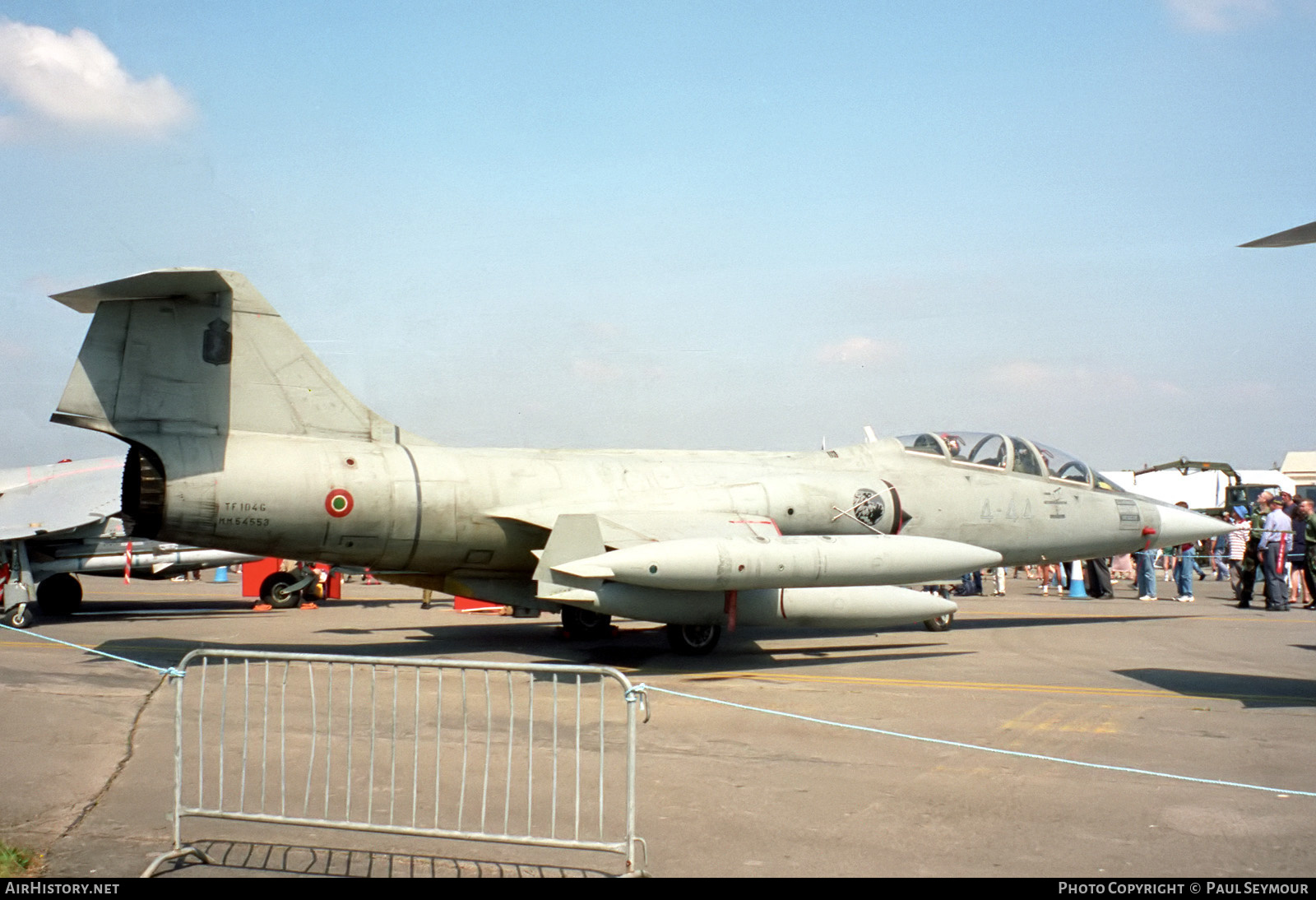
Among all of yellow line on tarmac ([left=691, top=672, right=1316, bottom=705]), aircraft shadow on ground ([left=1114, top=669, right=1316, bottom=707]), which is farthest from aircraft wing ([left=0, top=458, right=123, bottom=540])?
aircraft shadow on ground ([left=1114, top=669, right=1316, bottom=707])

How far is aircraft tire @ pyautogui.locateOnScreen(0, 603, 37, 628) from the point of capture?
15.1 m

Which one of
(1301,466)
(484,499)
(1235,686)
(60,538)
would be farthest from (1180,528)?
(1301,466)

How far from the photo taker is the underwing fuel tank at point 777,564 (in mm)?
10109

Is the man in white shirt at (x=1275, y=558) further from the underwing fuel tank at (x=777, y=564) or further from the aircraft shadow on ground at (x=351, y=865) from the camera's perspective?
the aircraft shadow on ground at (x=351, y=865)

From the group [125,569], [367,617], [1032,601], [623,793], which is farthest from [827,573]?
[125,569]

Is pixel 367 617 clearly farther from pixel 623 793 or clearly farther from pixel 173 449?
pixel 623 793

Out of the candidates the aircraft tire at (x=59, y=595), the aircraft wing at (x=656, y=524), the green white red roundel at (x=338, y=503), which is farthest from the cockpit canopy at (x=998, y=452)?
the aircraft tire at (x=59, y=595)

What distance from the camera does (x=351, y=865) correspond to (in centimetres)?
482

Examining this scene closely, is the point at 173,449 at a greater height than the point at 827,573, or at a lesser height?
greater

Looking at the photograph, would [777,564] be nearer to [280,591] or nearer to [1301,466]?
[280,591]

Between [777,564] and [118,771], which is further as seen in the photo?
[777,564]

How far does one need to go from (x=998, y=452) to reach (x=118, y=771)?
1121 centimetres

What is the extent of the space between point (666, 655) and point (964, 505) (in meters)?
4.51

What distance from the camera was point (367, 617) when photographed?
689 inches
